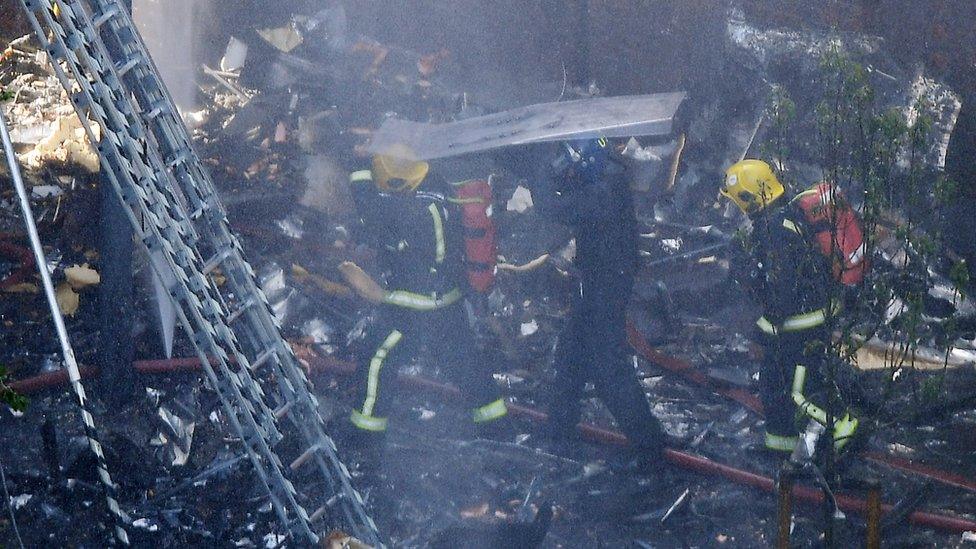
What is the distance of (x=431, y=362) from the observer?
6.98 meters

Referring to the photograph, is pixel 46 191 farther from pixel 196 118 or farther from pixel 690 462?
pixel 690 462

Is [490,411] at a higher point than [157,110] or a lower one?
lower

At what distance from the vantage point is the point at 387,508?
5.53 m

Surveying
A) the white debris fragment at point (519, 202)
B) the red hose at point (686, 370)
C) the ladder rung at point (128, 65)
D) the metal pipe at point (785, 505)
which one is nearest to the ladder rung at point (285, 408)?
the ladder rung at point (128, 65)

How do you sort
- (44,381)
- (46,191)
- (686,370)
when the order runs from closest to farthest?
(44,381) < (686,370) < (46,191)

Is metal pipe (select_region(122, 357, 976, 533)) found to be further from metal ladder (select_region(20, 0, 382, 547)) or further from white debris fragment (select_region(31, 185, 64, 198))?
white debris fragment (select_region(31, 185, 64, 198))

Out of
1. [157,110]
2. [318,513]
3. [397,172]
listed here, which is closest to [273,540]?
[318,513]

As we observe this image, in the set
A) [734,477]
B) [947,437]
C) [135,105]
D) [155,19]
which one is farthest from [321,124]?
[947,437]

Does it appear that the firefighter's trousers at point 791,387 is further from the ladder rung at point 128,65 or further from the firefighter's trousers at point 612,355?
the ladder rung at point 128,65

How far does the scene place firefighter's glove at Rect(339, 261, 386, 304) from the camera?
7.58m

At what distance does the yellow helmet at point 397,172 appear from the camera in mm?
5582

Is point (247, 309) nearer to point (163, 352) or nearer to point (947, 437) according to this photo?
point (163, 352)

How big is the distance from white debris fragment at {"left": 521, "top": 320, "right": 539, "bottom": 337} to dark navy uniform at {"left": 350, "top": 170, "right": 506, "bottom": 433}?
1371 millimetres

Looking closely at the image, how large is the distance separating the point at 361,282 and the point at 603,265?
106 inches
